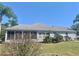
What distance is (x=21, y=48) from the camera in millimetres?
7652

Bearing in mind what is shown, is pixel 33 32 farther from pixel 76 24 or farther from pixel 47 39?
pixel 76 24

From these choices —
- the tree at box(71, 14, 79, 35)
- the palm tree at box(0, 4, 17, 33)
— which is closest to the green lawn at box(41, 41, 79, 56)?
the tree at box(71, 14, 79, 35)

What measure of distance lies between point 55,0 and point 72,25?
65 cm

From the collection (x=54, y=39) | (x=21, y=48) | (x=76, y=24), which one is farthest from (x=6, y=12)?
(x=76, y=24)

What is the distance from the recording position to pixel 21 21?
301 inches

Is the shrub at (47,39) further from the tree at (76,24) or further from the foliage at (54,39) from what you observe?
the tree at (76,24)

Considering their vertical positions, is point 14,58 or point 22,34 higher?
point 22,34

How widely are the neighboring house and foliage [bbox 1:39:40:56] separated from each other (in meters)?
0.11

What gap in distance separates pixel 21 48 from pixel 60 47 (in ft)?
2.73

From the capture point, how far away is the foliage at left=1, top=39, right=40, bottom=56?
25.0ft

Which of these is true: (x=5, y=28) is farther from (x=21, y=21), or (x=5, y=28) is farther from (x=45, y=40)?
(x=45, y=40)

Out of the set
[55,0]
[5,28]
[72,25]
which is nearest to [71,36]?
[72,25]

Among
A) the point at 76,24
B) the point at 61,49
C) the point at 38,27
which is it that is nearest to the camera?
the point at 76,24

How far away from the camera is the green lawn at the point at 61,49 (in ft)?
25.0
